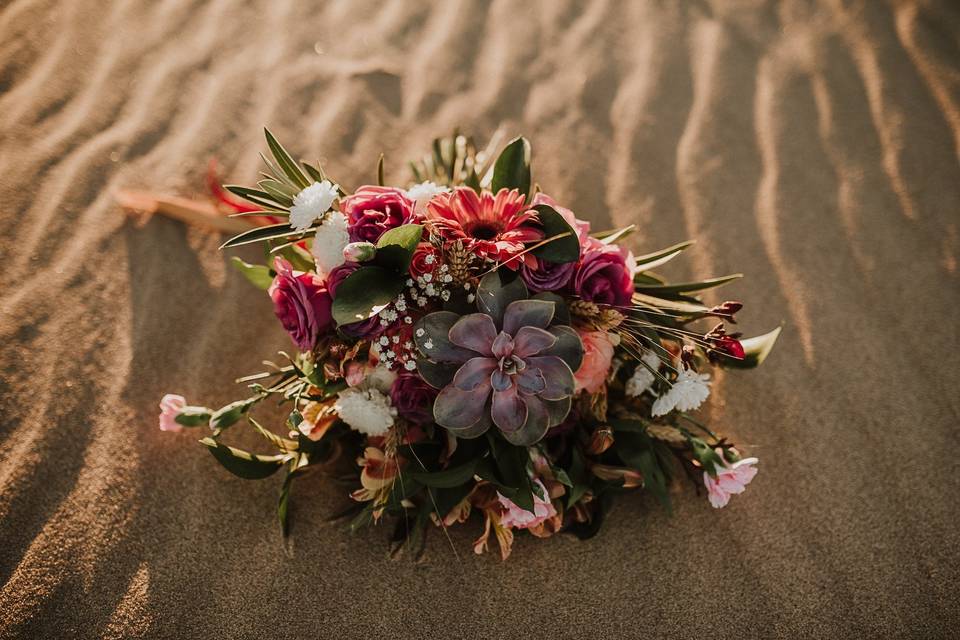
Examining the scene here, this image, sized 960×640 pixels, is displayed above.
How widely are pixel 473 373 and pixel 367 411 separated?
0.21 metres

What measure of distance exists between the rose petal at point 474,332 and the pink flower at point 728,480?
1.69 ft

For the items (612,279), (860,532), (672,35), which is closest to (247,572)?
(612,279)

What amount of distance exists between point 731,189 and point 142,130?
1.71 meters

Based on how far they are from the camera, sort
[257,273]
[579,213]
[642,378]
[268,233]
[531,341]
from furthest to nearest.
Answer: [579,213]
[257,273]
[642,378]
[268,233]
[531,341]

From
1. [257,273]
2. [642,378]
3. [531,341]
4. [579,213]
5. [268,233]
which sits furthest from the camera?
[579,213]

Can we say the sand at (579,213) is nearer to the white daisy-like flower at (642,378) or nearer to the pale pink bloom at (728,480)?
the pale pink bloom at (728,480)

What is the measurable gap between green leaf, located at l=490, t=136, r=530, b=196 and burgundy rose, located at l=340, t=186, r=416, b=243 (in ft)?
0.71

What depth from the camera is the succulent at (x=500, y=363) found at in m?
0.84

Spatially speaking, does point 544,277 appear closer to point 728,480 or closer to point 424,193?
point 424,193

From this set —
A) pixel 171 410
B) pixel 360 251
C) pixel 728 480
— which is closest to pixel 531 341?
pixel 360 251

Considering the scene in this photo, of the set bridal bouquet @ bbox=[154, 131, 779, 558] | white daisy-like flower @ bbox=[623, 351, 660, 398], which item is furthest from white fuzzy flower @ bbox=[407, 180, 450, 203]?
white daisy-like flower @ bbox=[623, 351, 660, 398]

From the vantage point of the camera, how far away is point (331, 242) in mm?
898

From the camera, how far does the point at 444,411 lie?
0.85 meters

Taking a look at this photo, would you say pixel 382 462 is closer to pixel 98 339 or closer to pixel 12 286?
pixel 98 339
